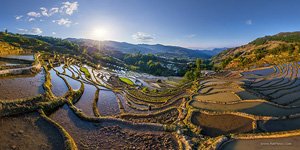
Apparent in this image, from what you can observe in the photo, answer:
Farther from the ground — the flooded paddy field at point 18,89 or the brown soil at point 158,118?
the flooded paddy field at point 18,89

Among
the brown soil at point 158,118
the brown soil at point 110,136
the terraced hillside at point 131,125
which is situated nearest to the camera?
the terraced hillside at point 131,125

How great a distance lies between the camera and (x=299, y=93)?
2852 centimetres

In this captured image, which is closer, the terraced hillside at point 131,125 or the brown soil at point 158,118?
the terraced hillside at point 131,125

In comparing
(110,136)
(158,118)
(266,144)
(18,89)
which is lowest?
(158,118)

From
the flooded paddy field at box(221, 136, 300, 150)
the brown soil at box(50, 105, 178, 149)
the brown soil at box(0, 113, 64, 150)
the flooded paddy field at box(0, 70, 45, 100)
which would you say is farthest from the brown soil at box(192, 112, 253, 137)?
the flooded paddy field at box(0, 70, 45, 100)

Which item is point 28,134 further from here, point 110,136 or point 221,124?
point 221,124

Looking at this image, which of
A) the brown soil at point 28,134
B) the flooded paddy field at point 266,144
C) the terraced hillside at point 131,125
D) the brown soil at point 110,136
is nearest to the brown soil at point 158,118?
the terraced hillside at point 131,125

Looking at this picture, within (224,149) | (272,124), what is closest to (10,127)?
(224,149)

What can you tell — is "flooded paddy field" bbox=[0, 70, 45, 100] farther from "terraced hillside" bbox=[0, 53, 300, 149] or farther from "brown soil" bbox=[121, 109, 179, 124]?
"brown soil" bbox=[121, 109, 179, 124]

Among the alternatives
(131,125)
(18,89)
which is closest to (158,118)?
(131,125)

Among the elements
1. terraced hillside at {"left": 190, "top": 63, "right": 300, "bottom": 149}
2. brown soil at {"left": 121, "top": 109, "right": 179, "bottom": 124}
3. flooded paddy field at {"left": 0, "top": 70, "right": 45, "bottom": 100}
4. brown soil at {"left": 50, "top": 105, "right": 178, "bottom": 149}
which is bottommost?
brown soil at {"left": 121, "top": 109, "right": 179, "bottom": 124}

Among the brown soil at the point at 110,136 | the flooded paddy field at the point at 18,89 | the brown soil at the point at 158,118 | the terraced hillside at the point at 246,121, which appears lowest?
the brown soil at the point at 158,118

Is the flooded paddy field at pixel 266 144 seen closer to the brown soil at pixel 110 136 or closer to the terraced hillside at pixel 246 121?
the terraced hillside at pixel 246 121

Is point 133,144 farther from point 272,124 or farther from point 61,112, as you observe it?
point 272,124
